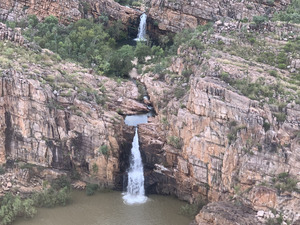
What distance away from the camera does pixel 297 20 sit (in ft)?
211

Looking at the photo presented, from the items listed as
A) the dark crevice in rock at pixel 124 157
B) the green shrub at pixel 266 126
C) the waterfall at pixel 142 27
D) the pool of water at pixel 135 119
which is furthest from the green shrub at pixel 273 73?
the waterfall at pixel 142 27

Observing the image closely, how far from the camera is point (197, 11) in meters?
74.5

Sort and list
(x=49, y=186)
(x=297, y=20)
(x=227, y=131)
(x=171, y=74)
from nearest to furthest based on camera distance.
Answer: (x=227, y=131)
(x=49, y=186)
(x=171, y=74)
(x=297, y=20)

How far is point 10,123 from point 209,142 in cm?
1681

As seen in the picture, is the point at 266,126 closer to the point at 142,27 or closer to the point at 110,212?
the point at 110,212

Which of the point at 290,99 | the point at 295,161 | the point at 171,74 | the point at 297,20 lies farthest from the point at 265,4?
the point at 295,161

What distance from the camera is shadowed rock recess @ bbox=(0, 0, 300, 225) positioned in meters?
46.6

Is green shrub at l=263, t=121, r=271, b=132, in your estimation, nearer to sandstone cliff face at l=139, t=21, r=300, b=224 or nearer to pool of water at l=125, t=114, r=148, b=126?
sandstone cliff face at l=139, t=21, r=300, b=224

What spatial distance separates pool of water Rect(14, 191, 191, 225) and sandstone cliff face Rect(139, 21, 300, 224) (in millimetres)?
2223

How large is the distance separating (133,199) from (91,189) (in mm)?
3647

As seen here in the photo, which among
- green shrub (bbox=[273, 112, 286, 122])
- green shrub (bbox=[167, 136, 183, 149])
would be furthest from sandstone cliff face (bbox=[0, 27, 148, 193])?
green shrub (bbox=[273, 112, 286, 122])

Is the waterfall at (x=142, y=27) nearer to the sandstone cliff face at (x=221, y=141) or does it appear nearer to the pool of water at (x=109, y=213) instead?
the sandstone cliff face at (x=221, y=141)

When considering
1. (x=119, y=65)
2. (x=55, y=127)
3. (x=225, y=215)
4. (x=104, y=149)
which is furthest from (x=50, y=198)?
(x=119, y=65)

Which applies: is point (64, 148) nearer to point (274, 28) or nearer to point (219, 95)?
point (219, 95)
